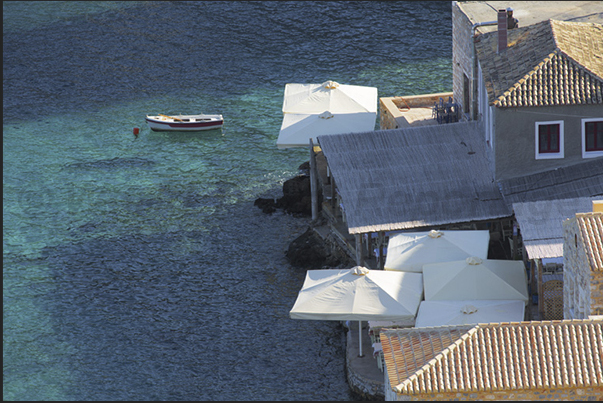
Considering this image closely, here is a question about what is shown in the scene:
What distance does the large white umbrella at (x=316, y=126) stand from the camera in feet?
165

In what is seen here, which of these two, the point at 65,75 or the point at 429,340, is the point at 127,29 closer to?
the point at 65,75

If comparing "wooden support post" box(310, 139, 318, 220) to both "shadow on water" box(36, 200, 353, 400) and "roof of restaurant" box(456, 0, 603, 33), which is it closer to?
"shadow on water" box(36, 200, 353, 400)

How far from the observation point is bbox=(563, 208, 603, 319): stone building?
1153 inches

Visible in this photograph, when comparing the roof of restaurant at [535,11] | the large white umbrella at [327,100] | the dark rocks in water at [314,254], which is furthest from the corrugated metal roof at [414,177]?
the large white umbrella at [327,100]

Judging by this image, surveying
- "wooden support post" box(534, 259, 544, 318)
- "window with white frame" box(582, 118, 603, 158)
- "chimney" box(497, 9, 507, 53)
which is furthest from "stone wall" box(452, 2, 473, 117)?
"wooden support post" box(534, 259, 544, 318)

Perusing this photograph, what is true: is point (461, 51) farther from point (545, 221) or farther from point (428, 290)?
point (428, 290)

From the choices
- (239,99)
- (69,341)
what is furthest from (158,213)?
(239,99)

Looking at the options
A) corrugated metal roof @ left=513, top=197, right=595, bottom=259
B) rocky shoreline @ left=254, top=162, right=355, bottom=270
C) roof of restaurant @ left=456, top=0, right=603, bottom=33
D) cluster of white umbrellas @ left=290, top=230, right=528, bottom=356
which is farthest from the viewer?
roof of restaurant @ left=456, top=0, right=603, bottom=33

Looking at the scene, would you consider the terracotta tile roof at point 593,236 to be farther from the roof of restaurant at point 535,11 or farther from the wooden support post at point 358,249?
the roof of restaurant at point 535,11

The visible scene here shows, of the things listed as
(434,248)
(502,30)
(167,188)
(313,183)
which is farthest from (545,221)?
(167,188)

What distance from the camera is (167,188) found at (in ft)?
184

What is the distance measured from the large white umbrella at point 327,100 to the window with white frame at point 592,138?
15454mm

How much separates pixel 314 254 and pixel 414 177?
6656 millimetres

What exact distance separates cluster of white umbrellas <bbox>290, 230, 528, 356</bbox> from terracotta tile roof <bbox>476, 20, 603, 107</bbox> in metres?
6.87
